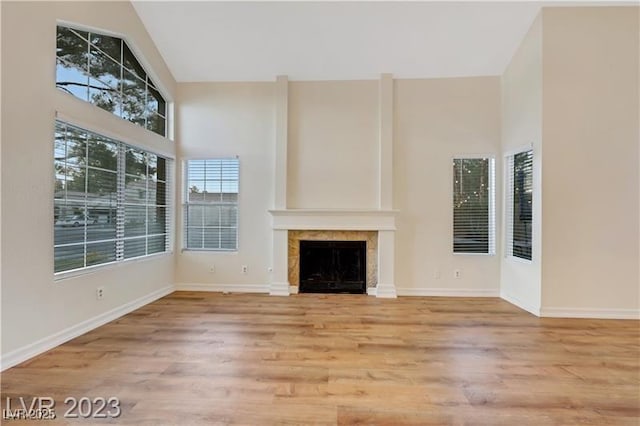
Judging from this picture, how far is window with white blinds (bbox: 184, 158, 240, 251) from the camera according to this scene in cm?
506

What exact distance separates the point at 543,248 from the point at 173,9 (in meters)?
5.50

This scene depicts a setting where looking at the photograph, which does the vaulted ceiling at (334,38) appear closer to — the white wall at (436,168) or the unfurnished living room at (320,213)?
the unfurnished living room at (320,213)

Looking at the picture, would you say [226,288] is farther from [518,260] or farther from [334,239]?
[518,260]

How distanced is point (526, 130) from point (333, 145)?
2.64 m

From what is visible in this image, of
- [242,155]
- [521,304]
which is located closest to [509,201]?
[521,304]

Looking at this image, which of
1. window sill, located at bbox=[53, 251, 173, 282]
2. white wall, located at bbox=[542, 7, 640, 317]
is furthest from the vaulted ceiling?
window sill, located at bbox=[53, 251, 173, 282]

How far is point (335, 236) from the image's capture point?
192 inches

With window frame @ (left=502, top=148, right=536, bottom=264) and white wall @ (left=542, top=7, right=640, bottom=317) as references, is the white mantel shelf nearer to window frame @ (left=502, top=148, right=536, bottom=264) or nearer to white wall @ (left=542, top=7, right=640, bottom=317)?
window frame @ (left=502, top=148, right=536, bottom=264)

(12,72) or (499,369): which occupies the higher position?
(12,72)

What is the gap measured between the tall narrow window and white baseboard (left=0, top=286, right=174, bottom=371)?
92.2 inches

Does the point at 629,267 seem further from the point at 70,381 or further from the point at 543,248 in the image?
the point at 70,381

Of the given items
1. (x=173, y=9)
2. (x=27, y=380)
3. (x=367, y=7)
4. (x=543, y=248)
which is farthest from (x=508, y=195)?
(x=27, y=380)

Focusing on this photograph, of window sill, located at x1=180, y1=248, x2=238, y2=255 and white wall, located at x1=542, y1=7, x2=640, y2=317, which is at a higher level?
white wall, located at x1=542, y1=7, x2=640, y2=317

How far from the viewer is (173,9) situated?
3988 millimetres
